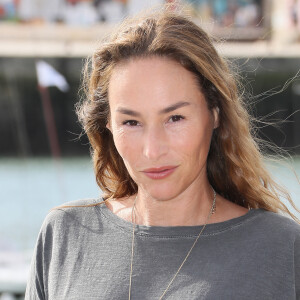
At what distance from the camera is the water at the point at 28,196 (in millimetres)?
3182

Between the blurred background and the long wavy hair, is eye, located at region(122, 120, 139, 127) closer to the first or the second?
the long wavy hair

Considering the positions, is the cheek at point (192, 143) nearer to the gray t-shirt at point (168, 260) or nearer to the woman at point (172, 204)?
the woman at point (172, 204)

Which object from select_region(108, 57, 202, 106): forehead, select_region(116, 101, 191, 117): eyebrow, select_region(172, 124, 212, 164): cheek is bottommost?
select_region(172, 124, 212, 164): cheek

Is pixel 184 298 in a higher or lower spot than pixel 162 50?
lower

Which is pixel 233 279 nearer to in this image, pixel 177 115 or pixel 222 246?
pixel 222 246

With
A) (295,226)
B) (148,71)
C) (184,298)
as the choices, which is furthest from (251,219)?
(148,71)

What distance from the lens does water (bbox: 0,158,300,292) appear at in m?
3.18

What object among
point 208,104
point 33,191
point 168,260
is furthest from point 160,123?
point 33,191

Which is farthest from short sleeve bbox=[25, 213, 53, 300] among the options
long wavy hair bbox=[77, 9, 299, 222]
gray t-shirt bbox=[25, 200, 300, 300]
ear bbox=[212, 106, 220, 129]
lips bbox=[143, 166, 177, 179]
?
ear bbox=[212, 106, 220, 129]

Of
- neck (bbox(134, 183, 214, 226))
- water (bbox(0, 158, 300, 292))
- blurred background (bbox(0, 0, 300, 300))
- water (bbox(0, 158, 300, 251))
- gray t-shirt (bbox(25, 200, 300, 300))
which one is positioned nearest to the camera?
gray t-shirt (bbox(25, 200, 300, 300))

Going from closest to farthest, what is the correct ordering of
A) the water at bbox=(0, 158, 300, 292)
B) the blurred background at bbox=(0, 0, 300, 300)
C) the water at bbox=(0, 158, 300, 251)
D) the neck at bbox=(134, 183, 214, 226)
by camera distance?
the neck at bbox=(134, 183, 214, 226), the water at bbox=(0, 158, 300, 292), the water at bbox=(0, 158, 300, 251), the blurred background at bbox=(0, 0, 300, 300)

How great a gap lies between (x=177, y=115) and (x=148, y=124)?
50mm

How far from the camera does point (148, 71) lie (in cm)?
108

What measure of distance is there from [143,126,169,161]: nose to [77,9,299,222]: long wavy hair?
4.5 inches
